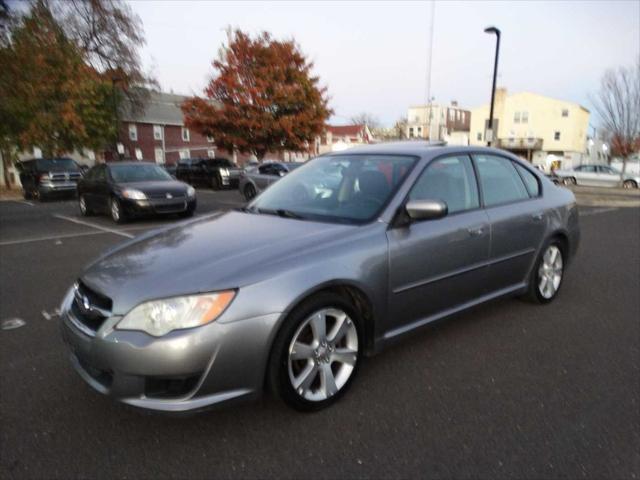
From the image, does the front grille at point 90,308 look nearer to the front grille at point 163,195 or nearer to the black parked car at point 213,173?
the front grille at point 163,195

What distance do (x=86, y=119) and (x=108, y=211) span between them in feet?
68.5

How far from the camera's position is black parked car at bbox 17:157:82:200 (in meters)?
16.7

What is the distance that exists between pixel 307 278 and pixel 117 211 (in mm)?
8910

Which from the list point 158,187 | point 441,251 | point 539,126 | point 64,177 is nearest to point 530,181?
point 441,251

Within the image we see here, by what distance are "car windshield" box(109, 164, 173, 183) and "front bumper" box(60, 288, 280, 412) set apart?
904 centimetres

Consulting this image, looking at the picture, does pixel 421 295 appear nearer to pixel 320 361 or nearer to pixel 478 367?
pixel 478 367

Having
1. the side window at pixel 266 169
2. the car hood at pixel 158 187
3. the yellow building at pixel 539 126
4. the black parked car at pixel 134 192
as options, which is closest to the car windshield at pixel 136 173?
the black parked car at pixel 134 192

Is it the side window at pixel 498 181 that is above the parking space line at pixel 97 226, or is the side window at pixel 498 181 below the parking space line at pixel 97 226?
above

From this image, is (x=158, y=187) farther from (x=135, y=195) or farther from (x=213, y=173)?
(x=213, y=173)

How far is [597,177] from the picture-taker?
28.5m

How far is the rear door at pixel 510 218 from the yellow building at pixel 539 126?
177 feet

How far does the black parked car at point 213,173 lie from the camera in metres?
22.0

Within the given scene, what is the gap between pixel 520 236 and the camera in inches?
152

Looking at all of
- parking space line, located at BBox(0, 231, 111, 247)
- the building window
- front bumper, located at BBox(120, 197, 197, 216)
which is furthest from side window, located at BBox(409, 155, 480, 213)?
the building window
